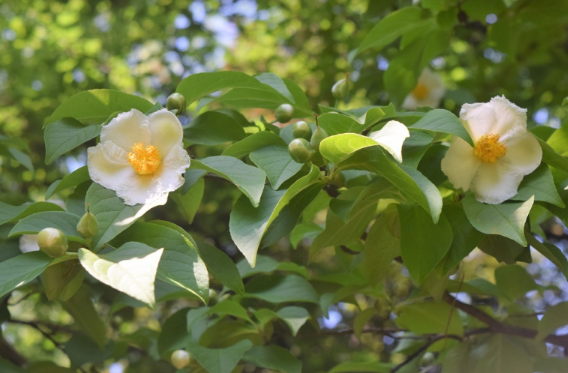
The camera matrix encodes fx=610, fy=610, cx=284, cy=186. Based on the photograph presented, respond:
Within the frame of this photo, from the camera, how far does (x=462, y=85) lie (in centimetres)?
255

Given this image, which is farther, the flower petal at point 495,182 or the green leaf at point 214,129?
the green leaf at point 214,129

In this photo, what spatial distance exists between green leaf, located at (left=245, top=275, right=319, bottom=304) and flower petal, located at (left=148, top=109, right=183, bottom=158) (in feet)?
1.54

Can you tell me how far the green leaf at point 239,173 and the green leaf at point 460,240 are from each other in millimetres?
360

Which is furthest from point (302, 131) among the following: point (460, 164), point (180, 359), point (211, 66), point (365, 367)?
point (211, 66)

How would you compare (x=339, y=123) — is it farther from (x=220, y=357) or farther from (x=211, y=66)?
(x=211, y=66)

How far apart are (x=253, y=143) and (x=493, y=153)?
0.44m

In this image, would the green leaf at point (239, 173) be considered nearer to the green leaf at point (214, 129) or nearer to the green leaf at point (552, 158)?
the green leaf at point (214, 129)

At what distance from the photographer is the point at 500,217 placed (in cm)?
98

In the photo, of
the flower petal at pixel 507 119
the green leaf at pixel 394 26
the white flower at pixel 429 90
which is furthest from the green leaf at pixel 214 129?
the white flower at pixel 429 90

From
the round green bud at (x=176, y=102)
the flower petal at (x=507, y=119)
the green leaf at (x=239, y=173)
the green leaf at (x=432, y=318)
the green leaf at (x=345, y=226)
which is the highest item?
the round green bud at (x=176, y=102)

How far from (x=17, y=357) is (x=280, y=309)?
0.74 meters

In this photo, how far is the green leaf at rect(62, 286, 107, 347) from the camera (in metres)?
1.40

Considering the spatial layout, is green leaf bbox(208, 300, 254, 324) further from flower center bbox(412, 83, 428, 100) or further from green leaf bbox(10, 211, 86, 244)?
flower center bbox(412, 83, 428, 100)

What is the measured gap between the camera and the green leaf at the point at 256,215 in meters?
0.88
